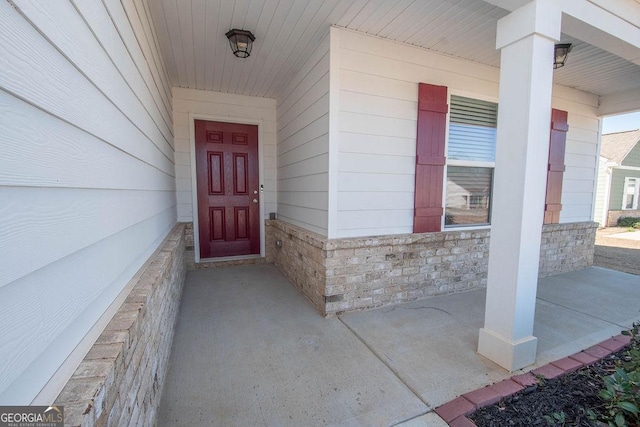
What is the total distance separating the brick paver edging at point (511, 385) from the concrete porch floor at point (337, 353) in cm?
6

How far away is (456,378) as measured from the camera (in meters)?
1.86

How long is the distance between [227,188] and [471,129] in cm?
353

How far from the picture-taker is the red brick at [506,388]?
5.52 feet

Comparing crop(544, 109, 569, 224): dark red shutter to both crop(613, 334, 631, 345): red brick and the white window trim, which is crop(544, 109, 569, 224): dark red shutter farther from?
crop(613, 334, 631, 345): red brick

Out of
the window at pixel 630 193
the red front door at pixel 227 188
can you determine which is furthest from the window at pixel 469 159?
the window at pixel 630 193

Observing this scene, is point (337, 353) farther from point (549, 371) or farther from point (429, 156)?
point (429, 156)

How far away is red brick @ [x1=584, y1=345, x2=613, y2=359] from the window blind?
6.98ft

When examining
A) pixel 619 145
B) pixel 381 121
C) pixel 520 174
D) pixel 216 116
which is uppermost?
pixel 619 145

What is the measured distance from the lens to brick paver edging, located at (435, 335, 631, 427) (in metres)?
1.55

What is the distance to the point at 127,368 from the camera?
1.01 m

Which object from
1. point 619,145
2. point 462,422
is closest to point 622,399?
point 462,422

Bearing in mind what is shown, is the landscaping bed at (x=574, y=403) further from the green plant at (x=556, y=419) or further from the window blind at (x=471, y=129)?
the window blind at (x=471, y=129)

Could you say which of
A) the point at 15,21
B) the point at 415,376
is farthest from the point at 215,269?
the point at 15,21

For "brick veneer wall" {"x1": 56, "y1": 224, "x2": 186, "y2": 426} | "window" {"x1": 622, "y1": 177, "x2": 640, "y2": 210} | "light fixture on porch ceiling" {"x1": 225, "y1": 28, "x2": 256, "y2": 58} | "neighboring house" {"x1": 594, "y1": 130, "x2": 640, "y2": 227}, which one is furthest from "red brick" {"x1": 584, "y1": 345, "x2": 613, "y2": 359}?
"window" {"x1": 622, "y1": 177, "x2": 640, "y2": 210}
